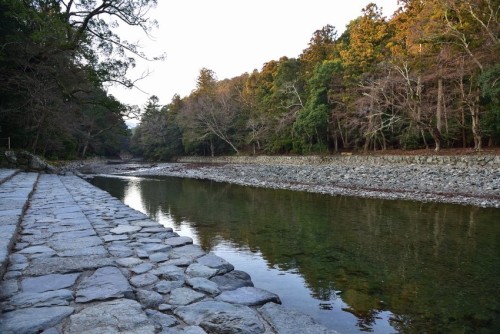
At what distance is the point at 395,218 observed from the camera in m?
7.91

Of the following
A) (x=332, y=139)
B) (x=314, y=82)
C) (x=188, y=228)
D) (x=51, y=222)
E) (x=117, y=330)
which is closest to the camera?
(x=117, y=330)

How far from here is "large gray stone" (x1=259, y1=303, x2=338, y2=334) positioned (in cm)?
206

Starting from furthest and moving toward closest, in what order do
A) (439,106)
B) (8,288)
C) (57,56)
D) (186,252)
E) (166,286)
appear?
(439,106) → (57,56) → (186,252) → (166,286) → (8,288)

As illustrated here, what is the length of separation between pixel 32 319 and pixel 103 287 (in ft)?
1.69

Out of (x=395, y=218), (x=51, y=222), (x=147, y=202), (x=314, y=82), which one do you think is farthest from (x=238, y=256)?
(x=314, y=82)

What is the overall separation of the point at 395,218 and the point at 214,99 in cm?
3308

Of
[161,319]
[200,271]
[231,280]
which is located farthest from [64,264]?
[231,280]

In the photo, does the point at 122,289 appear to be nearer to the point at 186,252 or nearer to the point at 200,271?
the point at 200,271

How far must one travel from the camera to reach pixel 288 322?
7.09 ft

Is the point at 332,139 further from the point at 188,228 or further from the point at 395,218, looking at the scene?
the point at 188,228

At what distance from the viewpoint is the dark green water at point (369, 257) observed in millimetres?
3264

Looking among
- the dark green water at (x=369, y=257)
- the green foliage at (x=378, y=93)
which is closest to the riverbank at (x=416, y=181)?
the dark green water at (x=369, y=257)

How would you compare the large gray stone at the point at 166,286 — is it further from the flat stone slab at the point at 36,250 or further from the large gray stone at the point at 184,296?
the flat stone slab at the point at 36,250

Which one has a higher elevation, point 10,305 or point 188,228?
point 10,305
